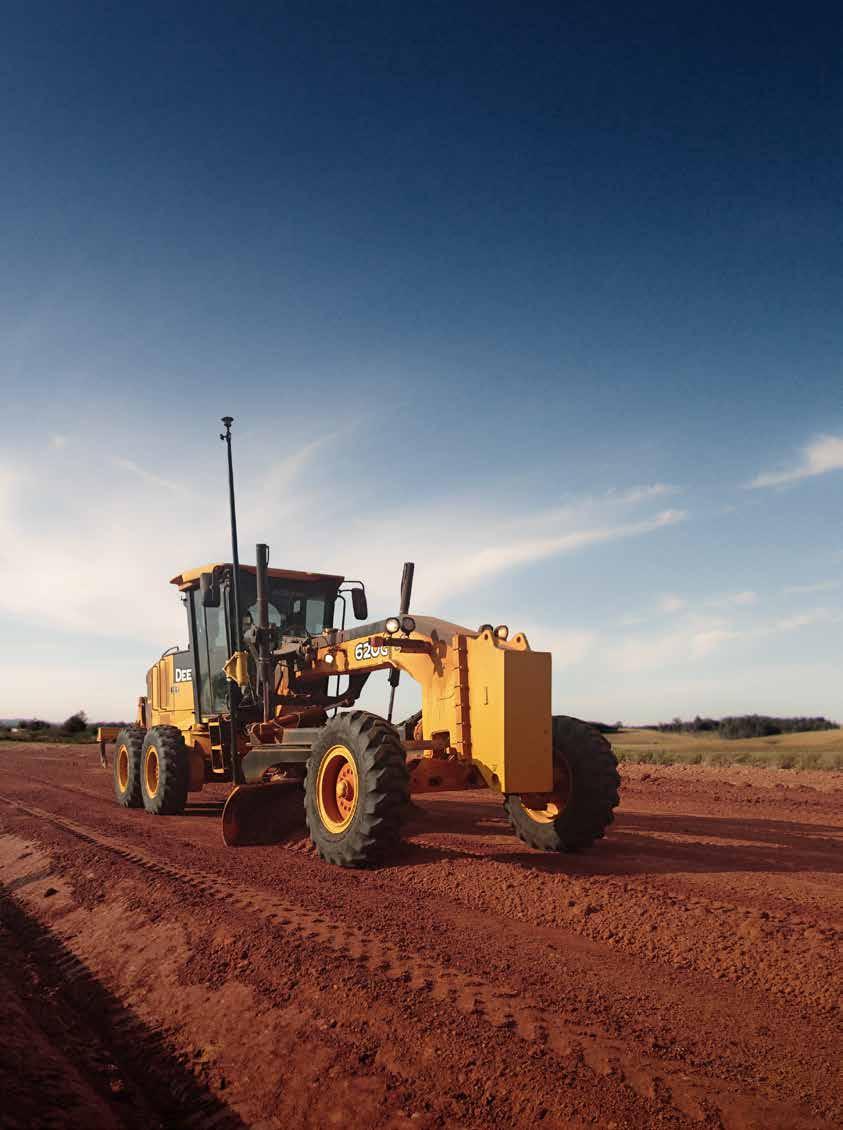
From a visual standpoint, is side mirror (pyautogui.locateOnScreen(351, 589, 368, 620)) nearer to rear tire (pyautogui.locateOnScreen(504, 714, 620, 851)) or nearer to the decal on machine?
the decal on machine

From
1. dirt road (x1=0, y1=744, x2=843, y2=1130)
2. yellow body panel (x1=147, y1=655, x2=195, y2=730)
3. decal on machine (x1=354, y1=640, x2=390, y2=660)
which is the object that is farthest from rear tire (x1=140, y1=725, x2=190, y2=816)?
decal on machine (x1=354, y1=640, x2=390, y2=660)

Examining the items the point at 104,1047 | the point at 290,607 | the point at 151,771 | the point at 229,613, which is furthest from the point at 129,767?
the point at 104,1047

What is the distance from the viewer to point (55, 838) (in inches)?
414

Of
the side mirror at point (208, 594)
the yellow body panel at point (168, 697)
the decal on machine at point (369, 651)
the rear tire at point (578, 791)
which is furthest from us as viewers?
the yellow body panel at point (168, 697)

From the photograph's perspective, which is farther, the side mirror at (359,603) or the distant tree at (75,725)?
the distant tree at (75,725)

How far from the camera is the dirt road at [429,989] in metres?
3.47

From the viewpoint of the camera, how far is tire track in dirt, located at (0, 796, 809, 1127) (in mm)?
3367

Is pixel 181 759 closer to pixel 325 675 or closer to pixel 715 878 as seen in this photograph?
pixel 325 675

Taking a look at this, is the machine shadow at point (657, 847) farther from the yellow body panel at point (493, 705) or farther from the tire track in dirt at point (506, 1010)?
the tire track in dirt at point (506, 1010)

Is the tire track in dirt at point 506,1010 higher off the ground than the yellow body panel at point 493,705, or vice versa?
the yellow body panel at point 493,705

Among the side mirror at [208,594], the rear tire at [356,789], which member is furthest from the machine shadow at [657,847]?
the side mirror at [208,594]

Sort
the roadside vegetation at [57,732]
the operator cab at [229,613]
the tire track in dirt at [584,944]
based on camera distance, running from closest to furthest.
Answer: the tire track in dirt at [584,944], the operator cab at [229,613], the roadside vegetation at [57,732]

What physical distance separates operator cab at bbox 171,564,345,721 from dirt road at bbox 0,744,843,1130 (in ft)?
13.4

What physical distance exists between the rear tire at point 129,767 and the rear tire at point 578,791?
8.08 m
